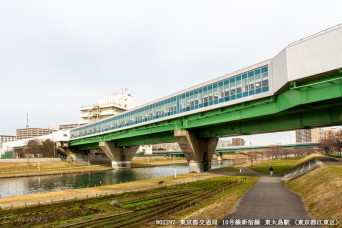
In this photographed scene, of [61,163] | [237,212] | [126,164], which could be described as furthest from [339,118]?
[61,163]

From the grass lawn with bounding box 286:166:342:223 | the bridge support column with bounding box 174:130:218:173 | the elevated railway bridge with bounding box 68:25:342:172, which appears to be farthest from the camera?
the bridge support column with bounding box 174:130:218:173

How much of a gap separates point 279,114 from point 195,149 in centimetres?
2560

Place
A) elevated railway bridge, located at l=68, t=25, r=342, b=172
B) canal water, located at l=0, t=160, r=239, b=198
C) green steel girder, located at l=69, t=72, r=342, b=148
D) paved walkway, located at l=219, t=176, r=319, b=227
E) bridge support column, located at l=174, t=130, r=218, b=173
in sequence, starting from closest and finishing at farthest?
paved walkway, located at l=219, t=176, r=319, b=227 < elevated railway bridge, located at l=68, t=25, r=342, b=172 < green steel girder, located at l=69, t=72, r=342, b=148 < canal water, located at l=0, t=160, r=239, b=198 < bridge support column, located at l=174, t=130, r=218, b=173

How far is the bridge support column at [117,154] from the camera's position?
10538cm

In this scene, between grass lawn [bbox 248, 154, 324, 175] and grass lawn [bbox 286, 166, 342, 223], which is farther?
grass lawn [bbox 248, 154, 324, 175]

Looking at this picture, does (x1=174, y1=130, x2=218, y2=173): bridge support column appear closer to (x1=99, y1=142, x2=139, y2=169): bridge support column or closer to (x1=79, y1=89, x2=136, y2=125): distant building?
(x1=99, y1=142, x2=139, y2=169): bridge support column

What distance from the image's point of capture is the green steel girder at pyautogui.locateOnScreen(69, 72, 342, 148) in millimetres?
34328

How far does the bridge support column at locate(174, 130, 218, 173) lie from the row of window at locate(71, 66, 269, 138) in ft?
18.9

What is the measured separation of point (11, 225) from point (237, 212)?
16.9 metres

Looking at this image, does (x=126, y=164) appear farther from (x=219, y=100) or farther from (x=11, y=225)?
(x=11, y=225)

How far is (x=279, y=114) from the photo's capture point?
1799 inches

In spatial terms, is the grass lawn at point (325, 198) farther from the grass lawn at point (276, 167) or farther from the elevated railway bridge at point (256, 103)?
the grass lawn at point (276, 167)

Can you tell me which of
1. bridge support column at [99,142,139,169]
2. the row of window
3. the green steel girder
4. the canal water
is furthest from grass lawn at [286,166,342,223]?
bridge support column at [99,142,139,169]

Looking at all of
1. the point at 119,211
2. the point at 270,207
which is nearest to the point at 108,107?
the point at 119,211
